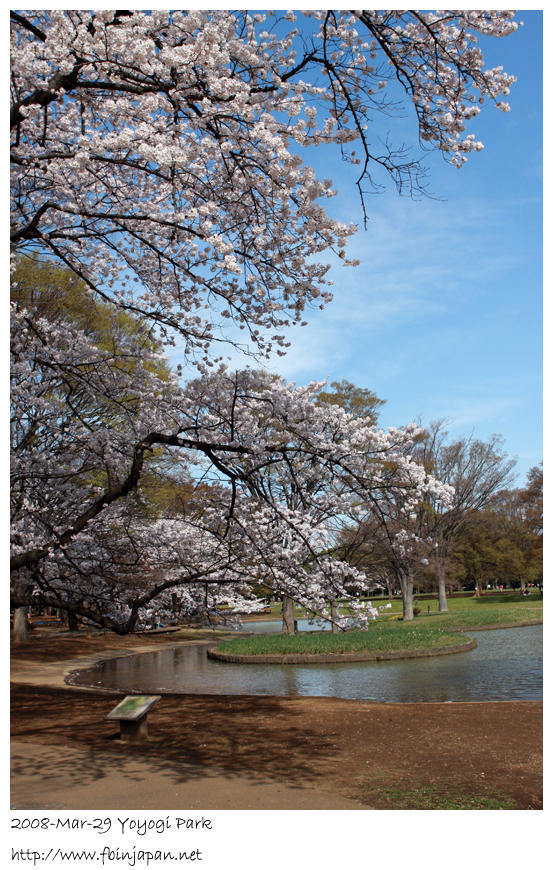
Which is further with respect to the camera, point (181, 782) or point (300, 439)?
point (300, 439)

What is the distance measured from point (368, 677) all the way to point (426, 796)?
9.16 m

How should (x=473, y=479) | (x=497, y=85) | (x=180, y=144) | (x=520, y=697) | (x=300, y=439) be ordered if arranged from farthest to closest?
(x=473, y=479), (x=520, y=697), (x=300, y=439), (x=497, y=85), (x=180, y=144)

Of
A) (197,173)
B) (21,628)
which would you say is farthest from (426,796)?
(21,628)

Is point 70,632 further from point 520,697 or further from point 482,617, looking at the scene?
point 520,697

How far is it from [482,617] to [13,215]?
970 inches

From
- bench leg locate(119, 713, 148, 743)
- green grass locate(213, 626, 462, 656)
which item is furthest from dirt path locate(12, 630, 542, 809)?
green grass locate(213, 626, 462, 656)

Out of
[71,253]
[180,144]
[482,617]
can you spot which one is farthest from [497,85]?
[482,617]

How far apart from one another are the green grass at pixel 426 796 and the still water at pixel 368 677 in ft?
18.5

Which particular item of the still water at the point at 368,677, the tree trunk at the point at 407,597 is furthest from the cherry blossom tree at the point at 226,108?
the tree trunk at the point at 407,597

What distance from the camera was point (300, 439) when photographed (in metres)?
7.82

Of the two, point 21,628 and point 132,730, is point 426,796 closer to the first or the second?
point 132,730

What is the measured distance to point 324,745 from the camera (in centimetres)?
659
